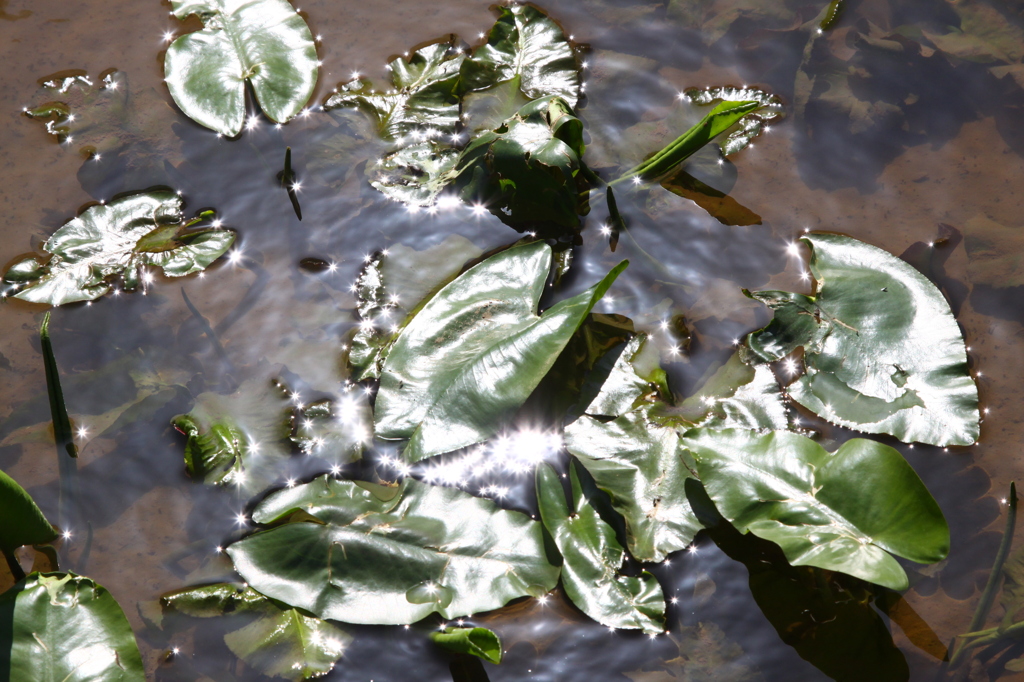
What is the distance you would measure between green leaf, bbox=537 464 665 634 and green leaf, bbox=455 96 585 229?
2.32 feet

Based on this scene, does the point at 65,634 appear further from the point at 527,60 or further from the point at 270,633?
the point at 527,60

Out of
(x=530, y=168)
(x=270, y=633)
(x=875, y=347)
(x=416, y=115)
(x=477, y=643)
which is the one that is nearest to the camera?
(x=477, y=643)

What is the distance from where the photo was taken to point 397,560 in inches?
49.7

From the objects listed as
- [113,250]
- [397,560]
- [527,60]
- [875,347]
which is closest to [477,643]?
[397,560]

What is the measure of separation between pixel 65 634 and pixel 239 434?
1.46ft

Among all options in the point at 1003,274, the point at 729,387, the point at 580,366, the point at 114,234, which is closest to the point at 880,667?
the point at 729,387

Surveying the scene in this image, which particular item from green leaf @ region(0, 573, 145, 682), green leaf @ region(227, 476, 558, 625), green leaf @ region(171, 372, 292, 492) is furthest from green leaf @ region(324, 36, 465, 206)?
green leaf @ region(0, 573, 145, 682)

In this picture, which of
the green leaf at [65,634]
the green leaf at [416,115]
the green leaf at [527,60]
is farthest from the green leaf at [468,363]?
the green leaf at [527,60]

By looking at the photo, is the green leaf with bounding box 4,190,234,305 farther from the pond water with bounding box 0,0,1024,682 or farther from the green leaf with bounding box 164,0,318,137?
the green leaf with bounding box 164,0,318,137

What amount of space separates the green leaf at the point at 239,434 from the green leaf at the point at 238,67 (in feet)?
2.48

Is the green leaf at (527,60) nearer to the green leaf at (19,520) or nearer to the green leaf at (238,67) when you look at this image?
the green leaf at (238,67)

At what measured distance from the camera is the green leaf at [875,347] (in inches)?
54.7

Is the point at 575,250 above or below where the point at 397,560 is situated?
above

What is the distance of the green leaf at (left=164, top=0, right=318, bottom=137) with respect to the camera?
73.9 inches
